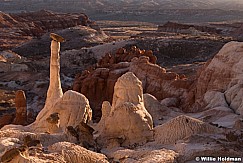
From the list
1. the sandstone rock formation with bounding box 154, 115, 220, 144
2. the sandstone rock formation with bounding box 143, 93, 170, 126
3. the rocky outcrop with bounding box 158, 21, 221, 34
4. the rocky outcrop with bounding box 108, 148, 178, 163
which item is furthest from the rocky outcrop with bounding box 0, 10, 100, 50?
the rocky outcrop with bounding box 108, 148, 178, 163

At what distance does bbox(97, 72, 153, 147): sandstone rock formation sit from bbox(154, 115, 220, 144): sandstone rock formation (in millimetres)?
568

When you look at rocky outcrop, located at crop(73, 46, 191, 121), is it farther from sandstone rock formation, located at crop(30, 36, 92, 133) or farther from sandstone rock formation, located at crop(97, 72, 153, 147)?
sandstone rock formation, located at crop(97, 72, 153, 147)

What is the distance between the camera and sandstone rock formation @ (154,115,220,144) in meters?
13.9

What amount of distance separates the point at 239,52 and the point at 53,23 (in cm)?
7818

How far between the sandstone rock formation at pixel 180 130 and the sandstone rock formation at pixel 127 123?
0.57 metres

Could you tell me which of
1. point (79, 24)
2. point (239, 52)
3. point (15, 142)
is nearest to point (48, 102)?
point (15, 142)

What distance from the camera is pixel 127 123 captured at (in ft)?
48.2

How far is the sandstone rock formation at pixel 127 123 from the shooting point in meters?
14.6

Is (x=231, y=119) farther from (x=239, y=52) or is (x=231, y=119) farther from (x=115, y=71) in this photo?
(x=115, y=71)

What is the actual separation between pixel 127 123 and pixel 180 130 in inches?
68.0

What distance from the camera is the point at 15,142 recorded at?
501 inches

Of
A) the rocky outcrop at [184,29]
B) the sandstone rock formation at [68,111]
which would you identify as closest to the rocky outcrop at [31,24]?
the rocky outcrop at [184,29]

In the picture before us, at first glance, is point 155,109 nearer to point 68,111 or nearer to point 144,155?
point 68,111

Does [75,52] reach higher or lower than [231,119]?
lower
